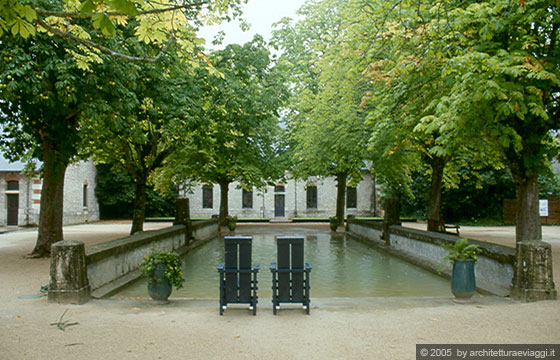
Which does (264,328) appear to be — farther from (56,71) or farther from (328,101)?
(328,101)

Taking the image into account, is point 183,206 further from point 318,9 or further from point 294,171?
point 318,9

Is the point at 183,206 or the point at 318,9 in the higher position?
the point at 318,9

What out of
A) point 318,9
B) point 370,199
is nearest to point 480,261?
point 318,9

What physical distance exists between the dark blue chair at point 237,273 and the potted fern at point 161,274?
104cm

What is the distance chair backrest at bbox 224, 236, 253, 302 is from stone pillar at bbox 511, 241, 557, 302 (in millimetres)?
4769

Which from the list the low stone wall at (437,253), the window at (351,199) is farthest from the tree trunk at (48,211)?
the window at (351,199)

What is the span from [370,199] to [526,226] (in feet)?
105

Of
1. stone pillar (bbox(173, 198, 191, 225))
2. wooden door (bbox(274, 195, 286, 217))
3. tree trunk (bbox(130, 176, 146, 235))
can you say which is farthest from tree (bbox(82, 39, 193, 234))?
wooden door (bbox(274, 195, 286, 217))

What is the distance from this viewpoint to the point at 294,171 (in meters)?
27.8

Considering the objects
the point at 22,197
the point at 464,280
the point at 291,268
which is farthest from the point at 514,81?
the point at 22,197

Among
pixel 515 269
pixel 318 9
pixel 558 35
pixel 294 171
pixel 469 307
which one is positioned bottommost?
pixel 469 307

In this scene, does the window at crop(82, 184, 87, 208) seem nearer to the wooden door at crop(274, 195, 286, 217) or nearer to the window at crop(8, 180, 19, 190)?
the window at crop(8, 180, 19, 190)

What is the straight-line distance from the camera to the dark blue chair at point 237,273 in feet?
21.9

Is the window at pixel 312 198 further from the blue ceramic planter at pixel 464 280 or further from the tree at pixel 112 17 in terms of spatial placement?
the blue ceramic planter at pixel 464 280
